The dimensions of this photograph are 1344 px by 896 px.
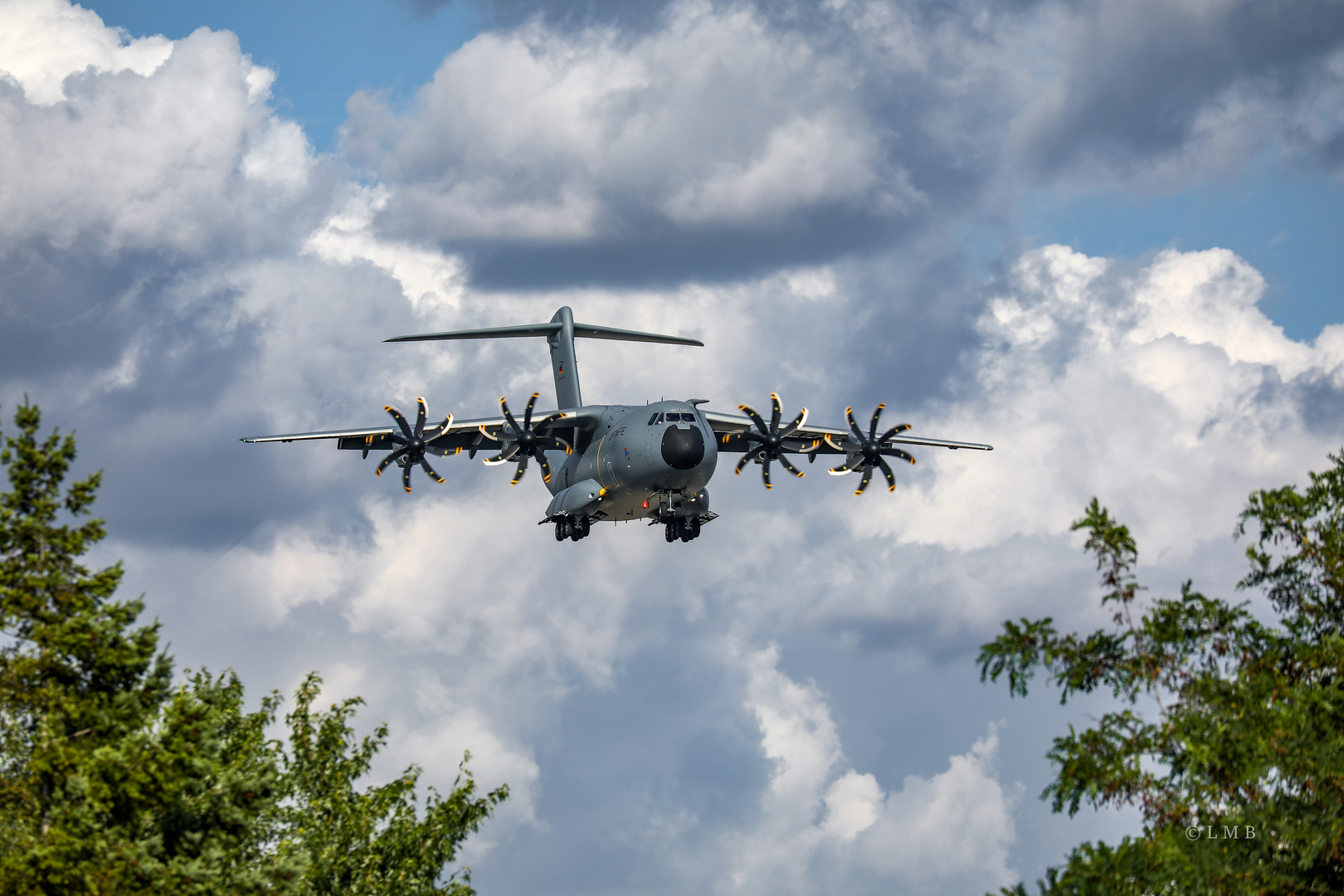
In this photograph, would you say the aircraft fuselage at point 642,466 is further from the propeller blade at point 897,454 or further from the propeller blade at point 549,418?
the propeller blade at point 897,454

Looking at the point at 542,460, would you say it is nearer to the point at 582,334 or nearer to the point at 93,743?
the point at 582,334

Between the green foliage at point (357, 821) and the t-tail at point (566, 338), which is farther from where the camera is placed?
the t-tail at point (566, 338)

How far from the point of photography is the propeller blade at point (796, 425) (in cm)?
4744

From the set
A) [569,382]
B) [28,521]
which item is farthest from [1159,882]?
[569,382]

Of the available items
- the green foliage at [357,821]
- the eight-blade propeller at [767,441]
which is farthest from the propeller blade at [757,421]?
the green foliage at [357,821]

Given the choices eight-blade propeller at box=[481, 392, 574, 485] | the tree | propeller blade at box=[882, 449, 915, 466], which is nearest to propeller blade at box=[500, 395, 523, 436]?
eight-blade propeller at box=[481, 392, 574, 485]

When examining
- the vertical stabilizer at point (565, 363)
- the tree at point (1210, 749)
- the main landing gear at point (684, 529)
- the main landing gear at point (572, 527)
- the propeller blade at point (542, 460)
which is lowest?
the tree at point (1210, 749)

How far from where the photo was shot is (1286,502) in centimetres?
1812

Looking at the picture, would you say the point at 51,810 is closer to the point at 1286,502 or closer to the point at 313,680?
the point at 313,680

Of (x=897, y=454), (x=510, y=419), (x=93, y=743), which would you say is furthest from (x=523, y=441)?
(x=93, y=743)

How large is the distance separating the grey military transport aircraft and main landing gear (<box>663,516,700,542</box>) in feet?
0.15

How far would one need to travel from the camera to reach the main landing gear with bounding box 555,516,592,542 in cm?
4694

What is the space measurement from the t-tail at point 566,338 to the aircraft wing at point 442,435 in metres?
6.08

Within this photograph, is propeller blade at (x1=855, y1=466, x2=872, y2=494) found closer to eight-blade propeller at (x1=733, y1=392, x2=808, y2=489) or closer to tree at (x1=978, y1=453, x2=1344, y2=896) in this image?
eight-blade propeller at (x1=733, y1=392, x2=808, y2=489)
